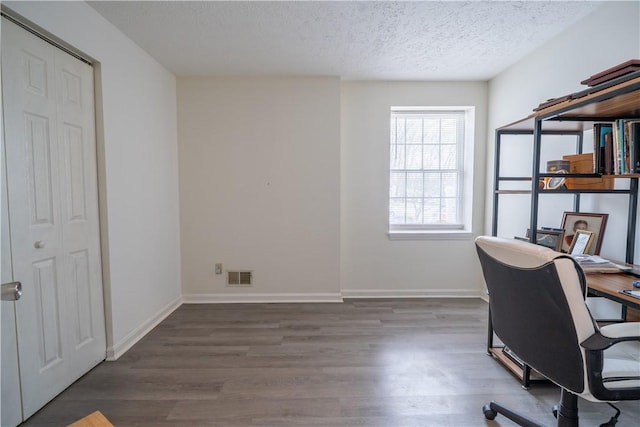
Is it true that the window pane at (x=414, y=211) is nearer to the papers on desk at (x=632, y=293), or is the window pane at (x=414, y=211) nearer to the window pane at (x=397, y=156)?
the window pane at (x=397, y=156)

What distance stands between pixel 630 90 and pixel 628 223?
1.05 m

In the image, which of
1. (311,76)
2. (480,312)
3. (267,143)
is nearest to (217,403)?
(267,143)

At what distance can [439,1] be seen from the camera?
193cm

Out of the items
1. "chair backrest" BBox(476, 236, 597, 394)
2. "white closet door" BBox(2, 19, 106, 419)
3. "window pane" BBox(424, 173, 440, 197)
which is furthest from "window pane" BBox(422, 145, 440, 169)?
"white closet door" BBox(2, 19, 106, 419)

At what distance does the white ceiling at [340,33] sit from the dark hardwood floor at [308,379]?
252cm

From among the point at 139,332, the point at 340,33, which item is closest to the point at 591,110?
the point at 340,33

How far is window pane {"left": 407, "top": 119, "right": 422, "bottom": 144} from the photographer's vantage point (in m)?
3.52

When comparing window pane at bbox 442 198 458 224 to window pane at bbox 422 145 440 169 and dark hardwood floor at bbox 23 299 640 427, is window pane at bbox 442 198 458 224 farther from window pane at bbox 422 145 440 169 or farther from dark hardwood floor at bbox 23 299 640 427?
dark hardwood floor at bbox 23 299 640 427

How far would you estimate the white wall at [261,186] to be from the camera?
10.5 feet

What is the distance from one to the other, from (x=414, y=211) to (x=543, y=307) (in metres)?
2.49

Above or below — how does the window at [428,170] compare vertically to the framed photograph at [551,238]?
above

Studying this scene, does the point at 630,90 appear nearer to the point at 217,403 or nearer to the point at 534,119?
the point at 534,119

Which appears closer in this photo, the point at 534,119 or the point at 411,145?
the point at 534,119

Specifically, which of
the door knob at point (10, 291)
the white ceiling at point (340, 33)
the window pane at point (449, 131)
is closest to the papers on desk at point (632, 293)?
the white ceiling at point (340, 33)
